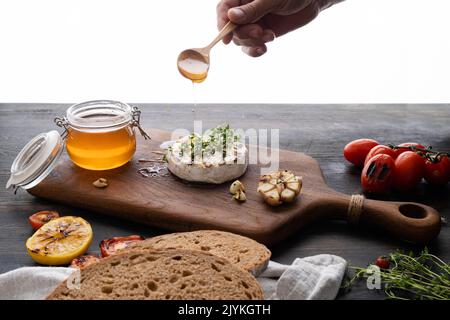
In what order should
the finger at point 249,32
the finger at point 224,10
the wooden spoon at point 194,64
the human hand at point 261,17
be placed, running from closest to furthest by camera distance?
the wooden spoon at point 194,64 → the human hand at point 261,17 → the finger at point 249,32 → the finger at point 224,10

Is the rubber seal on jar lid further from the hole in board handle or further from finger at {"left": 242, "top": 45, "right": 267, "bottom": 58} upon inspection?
the hole in board handle

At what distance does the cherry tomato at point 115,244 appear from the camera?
7.84 feet

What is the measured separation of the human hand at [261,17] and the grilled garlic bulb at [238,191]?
94 cm

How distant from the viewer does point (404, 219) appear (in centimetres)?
254

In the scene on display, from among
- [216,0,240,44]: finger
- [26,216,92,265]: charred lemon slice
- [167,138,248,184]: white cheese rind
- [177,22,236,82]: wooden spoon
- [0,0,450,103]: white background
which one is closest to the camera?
[26,216,92,265]: charred lemon slice

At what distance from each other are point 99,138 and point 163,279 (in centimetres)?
110

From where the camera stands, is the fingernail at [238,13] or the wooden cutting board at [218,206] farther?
the fingernail at [238,13]

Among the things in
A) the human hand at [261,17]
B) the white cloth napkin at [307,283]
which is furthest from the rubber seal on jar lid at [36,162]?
the white cloth napkin at [307,283]

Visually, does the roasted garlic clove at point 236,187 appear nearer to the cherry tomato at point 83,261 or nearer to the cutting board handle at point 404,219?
the cutting board handle at point 404,219

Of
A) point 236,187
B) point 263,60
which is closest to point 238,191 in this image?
point 236,187

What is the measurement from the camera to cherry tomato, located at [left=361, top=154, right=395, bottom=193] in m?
2.88

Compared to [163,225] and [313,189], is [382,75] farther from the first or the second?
[163,225]

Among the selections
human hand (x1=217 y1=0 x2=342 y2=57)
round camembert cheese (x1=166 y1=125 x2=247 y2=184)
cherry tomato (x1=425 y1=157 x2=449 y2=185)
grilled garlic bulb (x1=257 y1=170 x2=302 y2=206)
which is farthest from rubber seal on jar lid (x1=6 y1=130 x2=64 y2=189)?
cherry tomato (x1=425 y1=157 x2=449 y2=185)

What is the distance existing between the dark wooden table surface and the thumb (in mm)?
817
